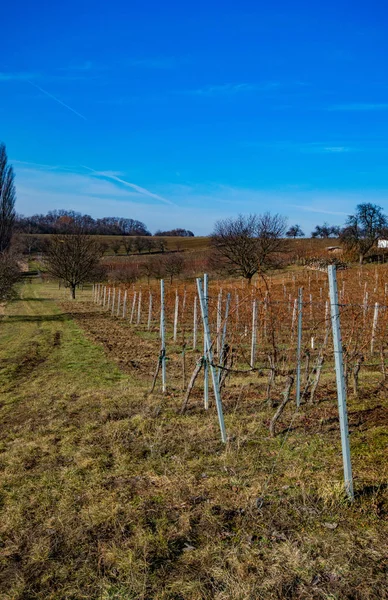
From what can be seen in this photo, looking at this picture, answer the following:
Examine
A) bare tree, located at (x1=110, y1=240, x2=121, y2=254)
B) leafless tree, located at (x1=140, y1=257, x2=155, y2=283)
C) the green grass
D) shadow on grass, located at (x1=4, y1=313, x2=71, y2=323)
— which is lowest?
the green grass

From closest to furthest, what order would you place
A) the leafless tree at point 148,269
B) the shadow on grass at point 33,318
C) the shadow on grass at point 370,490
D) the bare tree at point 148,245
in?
the shadow on grass at point 370,490 → the shadow on grass at point 33,318 → the leafless tree at point 148,269 → the bare tree at point 148,245

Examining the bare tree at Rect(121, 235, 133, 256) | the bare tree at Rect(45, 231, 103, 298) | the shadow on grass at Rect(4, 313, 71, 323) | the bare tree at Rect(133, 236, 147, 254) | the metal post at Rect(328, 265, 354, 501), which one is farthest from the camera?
the bare tree at Rect(133, 236, 147, 254)

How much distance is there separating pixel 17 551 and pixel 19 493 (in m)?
0.97

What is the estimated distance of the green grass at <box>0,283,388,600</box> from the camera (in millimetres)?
2717

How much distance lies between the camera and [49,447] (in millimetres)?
5133

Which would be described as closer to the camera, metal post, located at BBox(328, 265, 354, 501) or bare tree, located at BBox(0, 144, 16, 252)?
metal post, located at BBox(328, 265, 354, 501)

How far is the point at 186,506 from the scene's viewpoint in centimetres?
363

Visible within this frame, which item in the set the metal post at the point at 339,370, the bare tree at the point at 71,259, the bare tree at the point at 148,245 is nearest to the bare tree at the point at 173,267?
the bare tree at the point at 71,259

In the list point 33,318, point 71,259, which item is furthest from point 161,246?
point 33,318

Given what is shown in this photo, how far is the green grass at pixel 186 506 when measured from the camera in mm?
2717

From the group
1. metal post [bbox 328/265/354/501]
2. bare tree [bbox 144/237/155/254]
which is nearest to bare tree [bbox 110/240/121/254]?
bare tree [bbox 144/237/155/254]

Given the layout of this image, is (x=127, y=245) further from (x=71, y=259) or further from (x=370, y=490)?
(x=370, y=490)

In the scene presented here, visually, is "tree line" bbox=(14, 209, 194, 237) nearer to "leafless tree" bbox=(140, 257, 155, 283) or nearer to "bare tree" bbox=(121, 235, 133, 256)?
"bare tree" bbox=(121, 235, 133, 256)

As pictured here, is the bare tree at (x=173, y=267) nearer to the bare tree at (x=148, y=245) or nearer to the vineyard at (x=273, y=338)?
the vineyard at (x=273, y=338)
